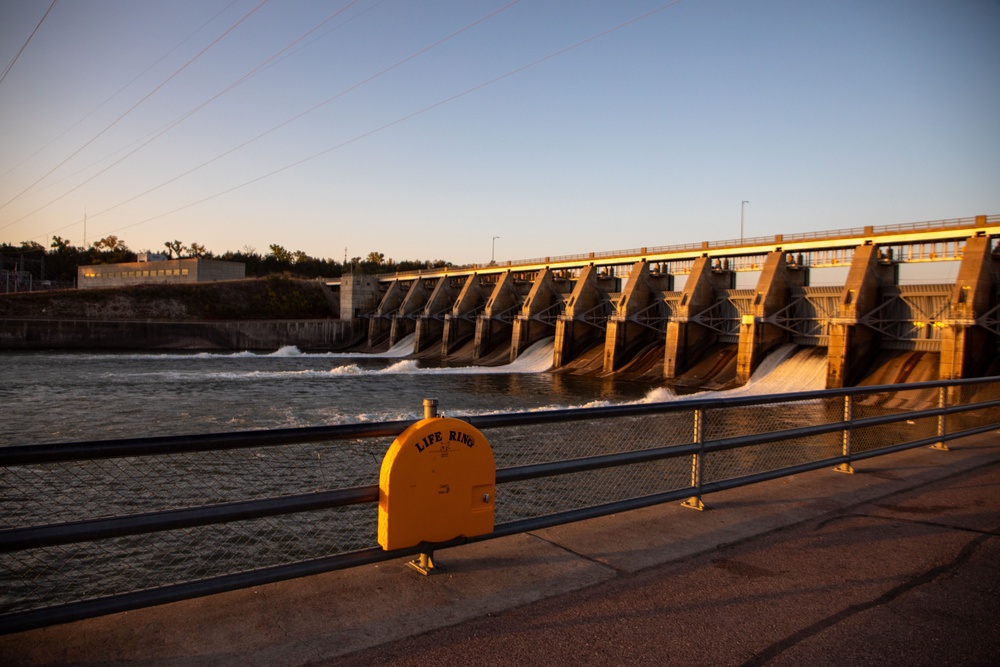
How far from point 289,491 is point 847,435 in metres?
8.82

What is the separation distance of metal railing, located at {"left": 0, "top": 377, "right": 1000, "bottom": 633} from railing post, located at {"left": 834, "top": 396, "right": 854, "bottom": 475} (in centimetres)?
3

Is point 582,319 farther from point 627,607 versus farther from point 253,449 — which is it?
point 627,607

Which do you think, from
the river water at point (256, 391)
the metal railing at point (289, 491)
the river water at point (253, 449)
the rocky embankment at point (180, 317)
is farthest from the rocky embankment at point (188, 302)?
the metal railing at point (289, 491)

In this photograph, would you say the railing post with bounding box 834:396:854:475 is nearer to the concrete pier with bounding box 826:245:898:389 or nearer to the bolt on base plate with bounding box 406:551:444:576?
the bolt on base plate with bounding box 406:551:444:576

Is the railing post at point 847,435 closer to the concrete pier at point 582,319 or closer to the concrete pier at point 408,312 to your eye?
the concrete pier at point 582,319

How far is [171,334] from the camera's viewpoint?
63750mm

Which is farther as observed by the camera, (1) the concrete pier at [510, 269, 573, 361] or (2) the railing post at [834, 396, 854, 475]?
(1) the concrete pier at [510, 269, 573, 361]

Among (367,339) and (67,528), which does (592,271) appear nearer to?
(367,339)

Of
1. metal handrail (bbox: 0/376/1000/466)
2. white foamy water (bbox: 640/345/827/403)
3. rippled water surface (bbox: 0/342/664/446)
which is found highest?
metal handrail (bbox: 0/376/1000/466)

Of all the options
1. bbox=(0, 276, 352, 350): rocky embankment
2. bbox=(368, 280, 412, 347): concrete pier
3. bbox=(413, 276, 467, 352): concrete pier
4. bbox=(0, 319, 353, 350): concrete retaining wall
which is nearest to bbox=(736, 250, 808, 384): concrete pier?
bbox=(413, 276, 467, 352): concrete pier

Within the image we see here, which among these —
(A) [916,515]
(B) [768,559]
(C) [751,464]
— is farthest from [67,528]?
(C) [751,464]

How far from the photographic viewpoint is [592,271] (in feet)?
163

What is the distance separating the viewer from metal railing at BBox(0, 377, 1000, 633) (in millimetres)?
3316

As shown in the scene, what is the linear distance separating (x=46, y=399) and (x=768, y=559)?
1165 inches
